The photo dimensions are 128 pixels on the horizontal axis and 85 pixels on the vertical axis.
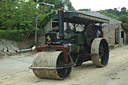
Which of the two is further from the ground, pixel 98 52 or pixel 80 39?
pixel 80 39

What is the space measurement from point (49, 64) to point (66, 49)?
2.77 ft

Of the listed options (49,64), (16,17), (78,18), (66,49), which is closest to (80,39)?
(78,18)

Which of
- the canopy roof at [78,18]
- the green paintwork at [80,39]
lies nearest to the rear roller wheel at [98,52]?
the green paintwork at [80,39]

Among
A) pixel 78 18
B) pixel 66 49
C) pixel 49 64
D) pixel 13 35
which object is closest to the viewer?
pixel 49 64

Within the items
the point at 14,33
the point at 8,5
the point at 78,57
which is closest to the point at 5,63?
the point at 14,33

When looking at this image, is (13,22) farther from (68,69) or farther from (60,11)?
(68,69)

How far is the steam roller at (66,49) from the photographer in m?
6.27

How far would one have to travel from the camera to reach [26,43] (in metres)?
13.9

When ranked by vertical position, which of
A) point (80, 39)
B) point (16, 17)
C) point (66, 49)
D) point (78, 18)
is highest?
point (16, 17)

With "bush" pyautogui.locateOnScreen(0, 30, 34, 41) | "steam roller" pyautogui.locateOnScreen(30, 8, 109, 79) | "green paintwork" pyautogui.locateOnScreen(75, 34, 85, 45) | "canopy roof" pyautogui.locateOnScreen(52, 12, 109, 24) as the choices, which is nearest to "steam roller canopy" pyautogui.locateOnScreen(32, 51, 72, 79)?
"steam roller" pyautogui.locateOnScreen(30, 8, 109, 79)

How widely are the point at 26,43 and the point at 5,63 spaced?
13.3 ft

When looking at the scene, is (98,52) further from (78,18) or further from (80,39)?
(78,18)

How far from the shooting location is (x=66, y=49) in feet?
21.7

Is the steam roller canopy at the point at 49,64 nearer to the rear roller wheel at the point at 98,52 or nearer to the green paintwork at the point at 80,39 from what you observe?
the green paintwork at the point at 80,39
